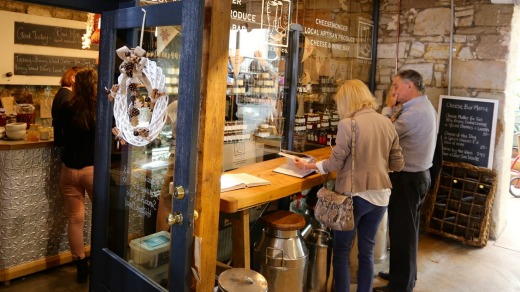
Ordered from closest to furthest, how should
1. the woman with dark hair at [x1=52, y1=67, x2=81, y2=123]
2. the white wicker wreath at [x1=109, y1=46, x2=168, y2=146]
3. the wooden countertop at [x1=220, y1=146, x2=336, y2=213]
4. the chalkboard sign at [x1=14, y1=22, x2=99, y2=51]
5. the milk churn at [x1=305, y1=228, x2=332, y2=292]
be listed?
the white wicker wreath at [x1=109, y1=46, x2=168, y2=146] < the wooden countertop at [x1=220, y1=146, x2=336, y2=213] < the milk churn at [x1=305, y1=228, x2=332, y2=292] < the woman with dark hair at [x1=52, y1=67, x2=81, y2=123] < the chalkboard sign at [x1=14, y1=22, x2=99, y2=51]

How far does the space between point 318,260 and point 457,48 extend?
3132 mm

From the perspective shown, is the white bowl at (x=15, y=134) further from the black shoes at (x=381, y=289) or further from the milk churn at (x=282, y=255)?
the black shoes at (x=381, y=289)

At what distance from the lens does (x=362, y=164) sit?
3.02 m

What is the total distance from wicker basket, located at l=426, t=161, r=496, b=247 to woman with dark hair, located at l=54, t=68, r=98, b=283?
145 inches

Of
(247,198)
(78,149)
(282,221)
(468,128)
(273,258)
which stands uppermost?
(468,128)

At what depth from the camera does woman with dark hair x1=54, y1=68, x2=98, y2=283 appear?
3516 millimetres

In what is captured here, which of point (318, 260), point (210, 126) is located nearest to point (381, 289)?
point (318, 260)

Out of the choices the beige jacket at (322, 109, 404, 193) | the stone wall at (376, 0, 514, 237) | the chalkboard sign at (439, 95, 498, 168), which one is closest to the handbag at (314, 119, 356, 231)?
the beige jacket at (322, 109, 404, 193)

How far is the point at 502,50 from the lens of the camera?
4.82m

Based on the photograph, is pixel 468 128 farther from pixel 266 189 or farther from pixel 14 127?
pixel 14 127

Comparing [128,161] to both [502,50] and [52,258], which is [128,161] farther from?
[502,50]

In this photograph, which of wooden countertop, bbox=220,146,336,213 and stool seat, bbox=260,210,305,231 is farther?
stool seat, bbox=260,210,305,231

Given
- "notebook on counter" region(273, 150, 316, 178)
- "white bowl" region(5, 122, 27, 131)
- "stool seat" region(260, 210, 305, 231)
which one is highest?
"white bowl" region(5, 122, 27, 131)

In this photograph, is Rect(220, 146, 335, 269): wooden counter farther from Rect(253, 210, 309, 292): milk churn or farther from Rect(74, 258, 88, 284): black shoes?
Rect(74, 258, 88, 284): black shoes
